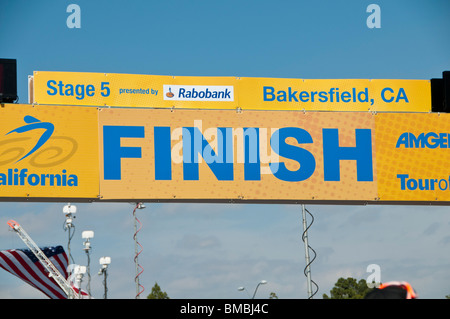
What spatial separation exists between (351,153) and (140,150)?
18.7ft

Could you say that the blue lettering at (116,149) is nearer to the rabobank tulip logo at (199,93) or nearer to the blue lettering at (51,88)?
the rabobank tulip logo at (199,93)

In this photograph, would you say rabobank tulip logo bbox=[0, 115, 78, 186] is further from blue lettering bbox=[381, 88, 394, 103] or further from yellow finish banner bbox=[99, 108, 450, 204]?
blue lettering bbox=[381, 88, 394, 103]

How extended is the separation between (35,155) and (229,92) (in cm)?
528

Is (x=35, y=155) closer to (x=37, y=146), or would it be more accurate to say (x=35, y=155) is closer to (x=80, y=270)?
(x=37, y=146)

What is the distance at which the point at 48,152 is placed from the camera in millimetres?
19969

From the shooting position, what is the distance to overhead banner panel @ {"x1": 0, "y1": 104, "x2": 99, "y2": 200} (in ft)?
64.6

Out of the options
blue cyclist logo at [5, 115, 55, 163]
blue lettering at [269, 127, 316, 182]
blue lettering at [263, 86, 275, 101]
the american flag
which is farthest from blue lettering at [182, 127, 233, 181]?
the american flag

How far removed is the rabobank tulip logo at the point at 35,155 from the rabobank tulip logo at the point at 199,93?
2.81 meters

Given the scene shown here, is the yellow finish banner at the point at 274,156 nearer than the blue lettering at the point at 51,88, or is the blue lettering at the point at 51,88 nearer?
the blue lettering at the point at 51,88

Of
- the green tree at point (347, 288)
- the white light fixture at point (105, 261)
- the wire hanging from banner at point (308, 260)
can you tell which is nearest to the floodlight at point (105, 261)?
the white light fixture at point (105, 261)

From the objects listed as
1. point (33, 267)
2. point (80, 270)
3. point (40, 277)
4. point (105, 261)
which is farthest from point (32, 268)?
point (105, 261)

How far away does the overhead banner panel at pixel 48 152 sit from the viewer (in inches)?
775

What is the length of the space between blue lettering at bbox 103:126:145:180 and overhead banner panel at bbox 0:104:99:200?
0.26 meters
